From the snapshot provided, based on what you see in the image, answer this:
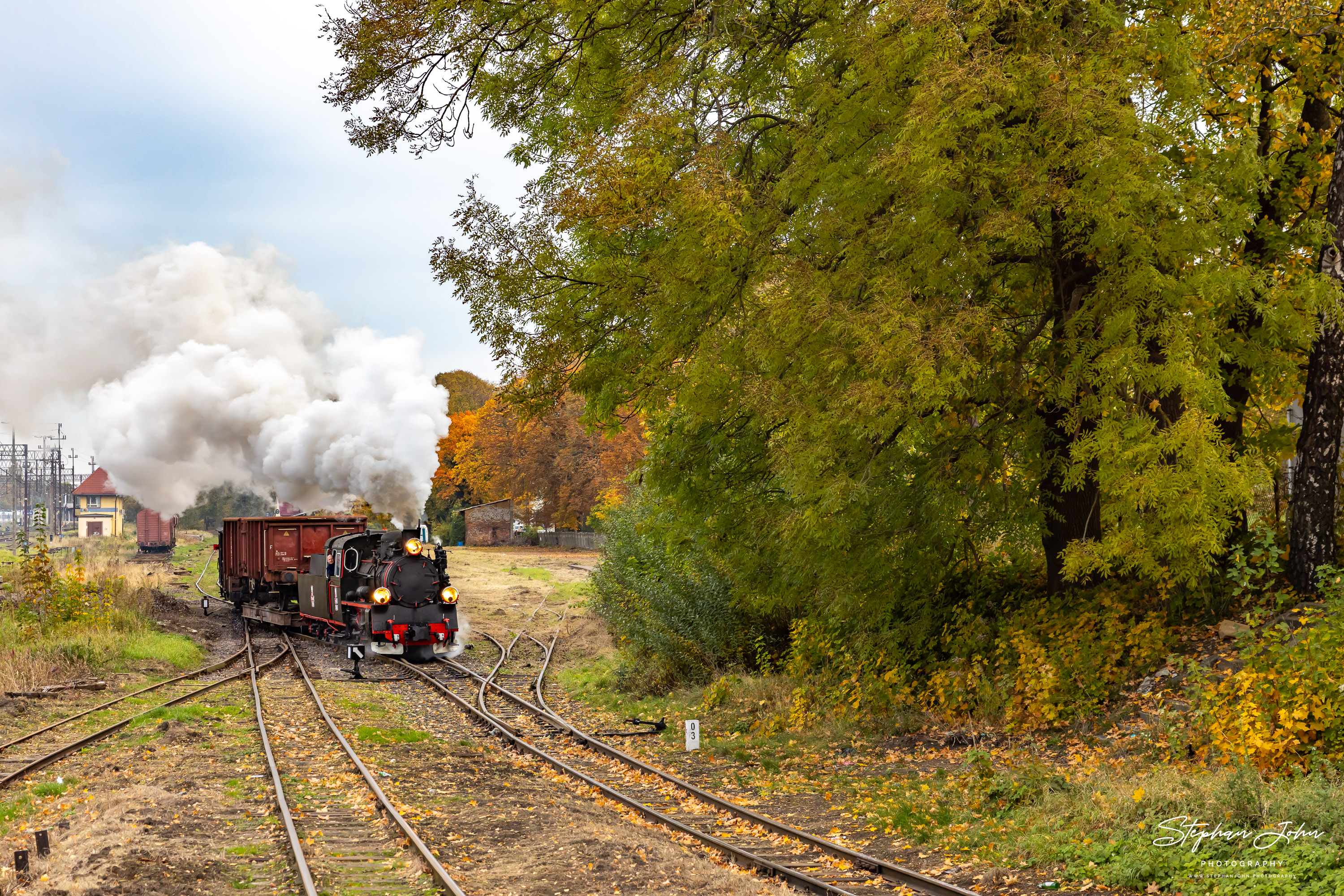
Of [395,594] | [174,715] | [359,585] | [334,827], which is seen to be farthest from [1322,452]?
[359,585]

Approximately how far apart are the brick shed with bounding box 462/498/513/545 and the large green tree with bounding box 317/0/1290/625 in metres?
58.3

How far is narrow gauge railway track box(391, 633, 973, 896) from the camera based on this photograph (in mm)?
8039

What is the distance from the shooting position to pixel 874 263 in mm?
10703

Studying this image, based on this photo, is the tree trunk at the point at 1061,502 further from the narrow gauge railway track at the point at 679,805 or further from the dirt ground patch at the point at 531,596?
the dirt ground patch at the point at 531,596

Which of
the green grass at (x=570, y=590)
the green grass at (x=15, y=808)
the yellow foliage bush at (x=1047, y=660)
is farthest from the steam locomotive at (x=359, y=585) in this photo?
the yellow foliage bush at (x=1047, y=660)

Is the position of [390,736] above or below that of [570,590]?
above

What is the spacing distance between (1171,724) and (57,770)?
12530 mm

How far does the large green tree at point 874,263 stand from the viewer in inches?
363

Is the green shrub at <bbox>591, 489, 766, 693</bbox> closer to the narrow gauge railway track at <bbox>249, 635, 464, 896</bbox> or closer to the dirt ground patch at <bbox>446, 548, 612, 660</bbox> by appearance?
the dirt ground patch at <bbox>446, 548, 612, 660</bbox>

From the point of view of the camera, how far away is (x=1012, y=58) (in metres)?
9.45

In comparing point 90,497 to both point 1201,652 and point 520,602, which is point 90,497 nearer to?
point 520,602

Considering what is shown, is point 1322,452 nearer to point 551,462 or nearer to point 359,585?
point 359,585

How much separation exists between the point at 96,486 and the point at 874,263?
94.3 meters

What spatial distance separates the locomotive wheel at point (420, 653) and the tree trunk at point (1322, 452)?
1732 cm
